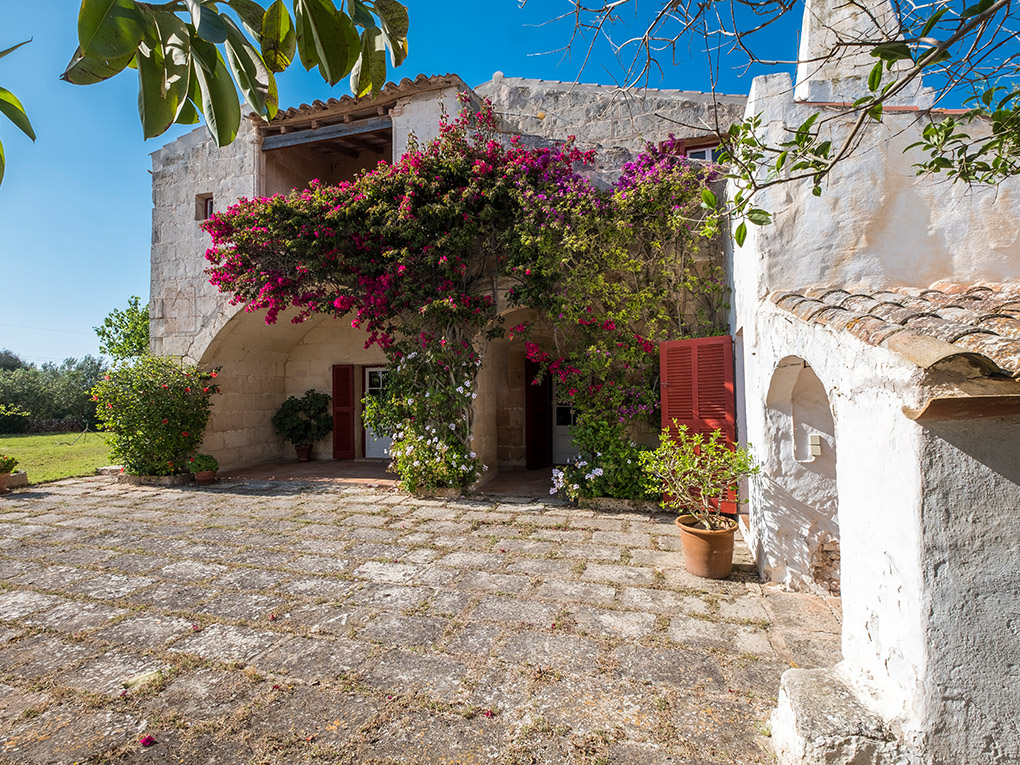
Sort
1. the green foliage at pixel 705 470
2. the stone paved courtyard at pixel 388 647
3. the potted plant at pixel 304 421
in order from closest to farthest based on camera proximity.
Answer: the stone paved courtyard at pixel 388 647, the green foliage at pixel 705 470, the potted plant at pixel 304 421

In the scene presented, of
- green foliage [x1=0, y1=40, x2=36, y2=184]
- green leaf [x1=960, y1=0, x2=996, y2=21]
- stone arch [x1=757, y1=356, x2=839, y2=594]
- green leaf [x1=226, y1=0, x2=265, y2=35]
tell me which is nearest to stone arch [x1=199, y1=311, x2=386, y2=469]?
stone arch [x1=757, y1=356, x2=839, y2=594]

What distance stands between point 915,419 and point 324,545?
4363 mm

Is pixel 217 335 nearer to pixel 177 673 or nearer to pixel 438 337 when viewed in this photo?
pixel 438 337

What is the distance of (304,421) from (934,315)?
963 centimetres

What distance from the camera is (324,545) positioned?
466 centimetres

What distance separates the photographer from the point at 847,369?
2295 mm

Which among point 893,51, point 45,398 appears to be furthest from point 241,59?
point 45,398

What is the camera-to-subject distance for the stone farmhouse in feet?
5.21

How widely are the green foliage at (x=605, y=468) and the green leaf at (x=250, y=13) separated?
530 centimetres

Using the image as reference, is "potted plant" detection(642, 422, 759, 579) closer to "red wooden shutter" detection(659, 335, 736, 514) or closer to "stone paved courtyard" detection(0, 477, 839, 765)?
"stone paved courtyard" detection(0, 477, 839, 765)

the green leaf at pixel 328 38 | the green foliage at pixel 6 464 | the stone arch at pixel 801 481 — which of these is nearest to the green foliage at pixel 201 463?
the green foliage at pixel 6 464

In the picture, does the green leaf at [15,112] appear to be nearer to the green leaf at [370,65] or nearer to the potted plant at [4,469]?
the green leaf at [370,65]

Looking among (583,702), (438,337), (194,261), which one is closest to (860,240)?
(583,702)

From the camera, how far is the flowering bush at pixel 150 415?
7.55m
